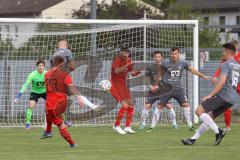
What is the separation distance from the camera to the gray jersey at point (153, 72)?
19.8 metres

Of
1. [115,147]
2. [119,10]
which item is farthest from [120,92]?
[119,10]

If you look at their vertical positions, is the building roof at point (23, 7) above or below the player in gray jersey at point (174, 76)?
above

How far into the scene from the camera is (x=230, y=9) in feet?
198

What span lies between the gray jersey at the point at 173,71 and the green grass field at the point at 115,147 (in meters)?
1.33

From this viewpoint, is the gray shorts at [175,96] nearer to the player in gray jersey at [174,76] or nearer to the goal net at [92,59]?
the player in gray jersey at [174,76]

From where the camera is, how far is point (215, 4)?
6147 cm

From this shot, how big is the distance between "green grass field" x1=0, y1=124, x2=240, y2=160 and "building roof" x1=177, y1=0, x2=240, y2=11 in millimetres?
41498

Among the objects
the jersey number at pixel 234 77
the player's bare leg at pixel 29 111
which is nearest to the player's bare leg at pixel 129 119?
the player's bare leg at pixel 29 111

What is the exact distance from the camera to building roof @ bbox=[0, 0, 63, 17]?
183 feet

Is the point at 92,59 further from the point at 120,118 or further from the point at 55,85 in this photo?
the point at 55,85

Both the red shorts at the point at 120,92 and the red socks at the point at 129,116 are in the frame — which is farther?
the red shorts at the point at 120,92

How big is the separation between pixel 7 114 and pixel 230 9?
4094cm

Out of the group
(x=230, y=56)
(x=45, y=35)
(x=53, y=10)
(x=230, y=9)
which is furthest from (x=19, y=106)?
(x=230, y=9)


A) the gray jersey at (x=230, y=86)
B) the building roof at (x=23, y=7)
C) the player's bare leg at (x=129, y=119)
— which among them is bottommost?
the player's bare leg at (x=129, y=119)
